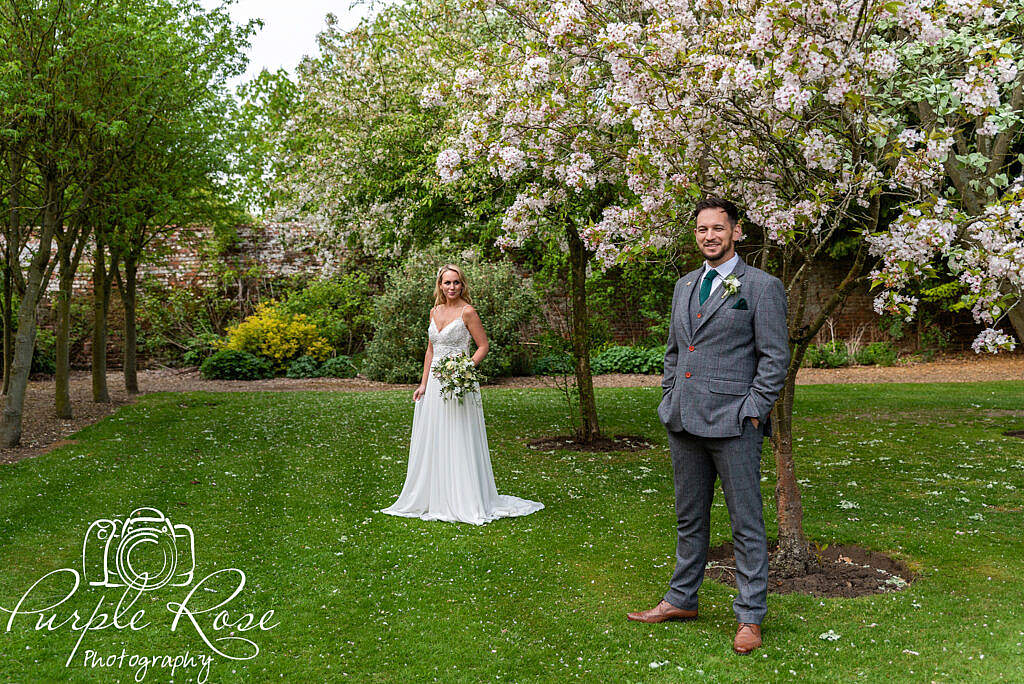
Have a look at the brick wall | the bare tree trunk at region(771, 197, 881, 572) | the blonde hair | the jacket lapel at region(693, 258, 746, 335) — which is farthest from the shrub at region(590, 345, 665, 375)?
the jacket lapel at region(693, 258, 746, 335)

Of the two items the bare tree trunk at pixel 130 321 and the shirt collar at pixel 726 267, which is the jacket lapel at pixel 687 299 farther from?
the bare tree trunk at pixel 130 321

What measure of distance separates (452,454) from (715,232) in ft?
Answer: 11.7

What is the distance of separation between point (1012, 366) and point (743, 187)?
1629 centimetres

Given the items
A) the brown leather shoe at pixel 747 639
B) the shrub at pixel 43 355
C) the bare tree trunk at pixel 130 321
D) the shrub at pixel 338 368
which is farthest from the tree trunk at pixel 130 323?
the brown leather shoe at pixel 747 639

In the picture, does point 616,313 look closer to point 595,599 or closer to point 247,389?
point 247,389

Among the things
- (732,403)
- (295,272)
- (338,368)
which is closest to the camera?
(732,403)

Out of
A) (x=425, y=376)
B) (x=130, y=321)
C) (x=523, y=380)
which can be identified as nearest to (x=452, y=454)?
(x=425, y=376)

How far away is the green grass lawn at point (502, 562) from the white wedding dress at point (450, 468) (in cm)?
24

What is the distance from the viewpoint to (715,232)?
419cm

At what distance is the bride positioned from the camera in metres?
6.91

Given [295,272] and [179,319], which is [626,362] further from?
[179,319]

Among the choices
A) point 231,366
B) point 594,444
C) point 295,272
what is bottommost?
point 594,444

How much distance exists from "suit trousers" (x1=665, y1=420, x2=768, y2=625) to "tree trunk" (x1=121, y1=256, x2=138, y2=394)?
12533 mm

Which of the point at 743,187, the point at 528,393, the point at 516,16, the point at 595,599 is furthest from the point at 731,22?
the point at 528,393
